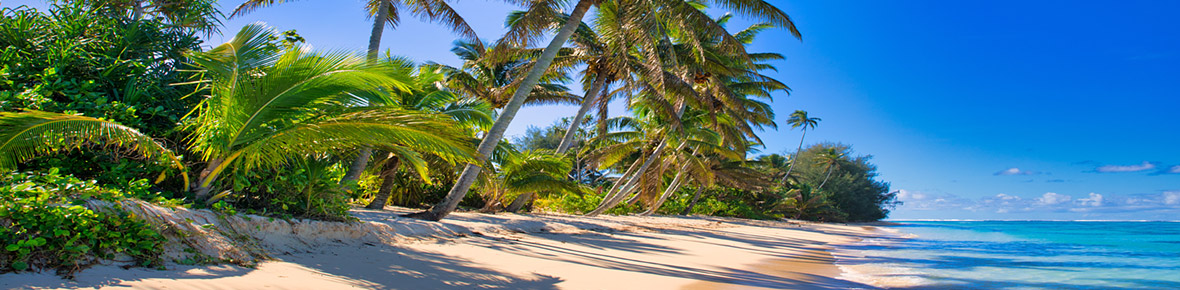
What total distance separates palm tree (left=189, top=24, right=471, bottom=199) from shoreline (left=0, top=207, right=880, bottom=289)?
958 mm

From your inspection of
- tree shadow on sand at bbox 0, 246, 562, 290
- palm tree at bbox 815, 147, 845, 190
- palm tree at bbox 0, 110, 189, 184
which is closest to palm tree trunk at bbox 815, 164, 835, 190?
palm tree at bbox 815, 147, 845, 190

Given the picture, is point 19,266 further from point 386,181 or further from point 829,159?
point 829,159

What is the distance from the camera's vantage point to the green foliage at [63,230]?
301 centimetres

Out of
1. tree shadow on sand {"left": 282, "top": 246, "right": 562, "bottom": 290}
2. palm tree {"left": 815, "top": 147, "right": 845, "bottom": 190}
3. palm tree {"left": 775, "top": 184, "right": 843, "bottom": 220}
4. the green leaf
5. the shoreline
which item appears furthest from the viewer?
palm tree {"left": 815, "top": 147, "right": 845, "bottom": 190}

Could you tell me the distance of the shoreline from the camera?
11.2 feet

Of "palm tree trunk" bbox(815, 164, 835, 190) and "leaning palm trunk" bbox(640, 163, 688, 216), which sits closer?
"leaning palm trunk" bbox(640, 163, 688, 216)

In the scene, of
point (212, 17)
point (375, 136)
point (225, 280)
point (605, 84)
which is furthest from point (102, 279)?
point (605, 84)

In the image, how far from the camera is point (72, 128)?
4176 mm

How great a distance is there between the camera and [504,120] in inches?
384

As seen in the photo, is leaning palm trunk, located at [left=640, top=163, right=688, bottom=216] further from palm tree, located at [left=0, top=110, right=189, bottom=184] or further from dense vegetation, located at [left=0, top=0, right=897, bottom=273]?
palm tree, located at [left=0, top=110, right=189, bottom=184]

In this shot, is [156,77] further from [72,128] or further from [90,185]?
[90,185]

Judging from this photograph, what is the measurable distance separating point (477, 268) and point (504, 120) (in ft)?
15.9

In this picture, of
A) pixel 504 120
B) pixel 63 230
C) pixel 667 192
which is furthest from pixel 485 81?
pixel 63 230

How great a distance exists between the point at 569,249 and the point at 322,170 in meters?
3.56
